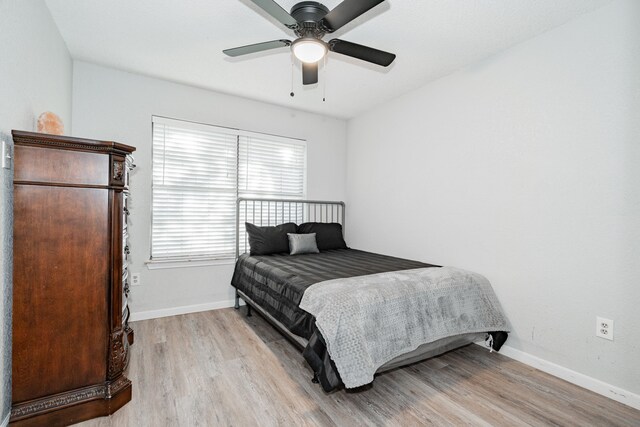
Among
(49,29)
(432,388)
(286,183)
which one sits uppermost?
(49,29)

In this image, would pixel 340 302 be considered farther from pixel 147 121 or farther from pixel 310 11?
pixel 147 121

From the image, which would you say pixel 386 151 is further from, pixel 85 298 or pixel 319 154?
pixel 85 298

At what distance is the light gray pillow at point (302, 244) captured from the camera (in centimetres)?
354

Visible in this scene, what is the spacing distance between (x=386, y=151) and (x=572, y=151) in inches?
78.7

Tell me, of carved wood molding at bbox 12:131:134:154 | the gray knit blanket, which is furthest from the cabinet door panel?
the gray knit blanket

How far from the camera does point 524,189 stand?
2400 mm

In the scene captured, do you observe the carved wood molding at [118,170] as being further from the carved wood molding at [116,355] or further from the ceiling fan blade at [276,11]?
the ceiling fan blade at [276,11]

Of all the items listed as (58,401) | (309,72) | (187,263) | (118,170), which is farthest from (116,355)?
(309,72)

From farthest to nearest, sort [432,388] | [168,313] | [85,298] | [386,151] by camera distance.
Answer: [386,151] → [168,313] → [432,388] → [85,298]

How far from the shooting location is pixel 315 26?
1892 mm

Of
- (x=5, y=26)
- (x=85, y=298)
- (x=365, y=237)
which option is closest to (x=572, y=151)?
(x=365, y=237)

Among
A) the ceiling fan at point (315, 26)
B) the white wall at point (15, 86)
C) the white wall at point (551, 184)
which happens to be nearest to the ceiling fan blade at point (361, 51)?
the ceiling fan at point (315, 26)

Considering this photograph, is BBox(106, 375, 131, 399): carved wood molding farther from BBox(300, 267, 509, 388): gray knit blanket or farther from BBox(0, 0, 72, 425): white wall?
BBox(300, 267, 509, 388): gray knit blanket

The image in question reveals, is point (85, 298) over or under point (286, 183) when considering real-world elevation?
under
